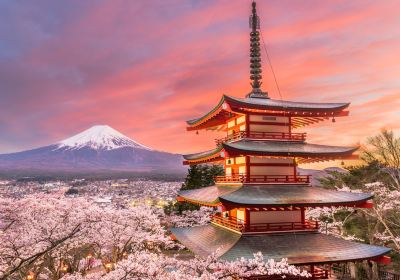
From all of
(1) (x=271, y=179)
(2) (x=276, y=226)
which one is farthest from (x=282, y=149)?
(2) (x=276, y=226)

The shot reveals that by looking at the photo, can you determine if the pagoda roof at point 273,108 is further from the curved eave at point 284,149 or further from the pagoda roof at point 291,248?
the pagoda roof at point 291,248

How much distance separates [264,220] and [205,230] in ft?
15.6

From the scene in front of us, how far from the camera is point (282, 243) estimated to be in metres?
17.2

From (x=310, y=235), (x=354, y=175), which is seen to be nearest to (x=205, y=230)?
(x=310, y=235)

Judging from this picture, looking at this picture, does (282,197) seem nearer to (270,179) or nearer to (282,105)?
(270,179)

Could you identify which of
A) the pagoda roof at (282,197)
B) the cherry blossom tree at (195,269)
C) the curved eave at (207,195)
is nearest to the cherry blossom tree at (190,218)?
the curved eave at (207,195)

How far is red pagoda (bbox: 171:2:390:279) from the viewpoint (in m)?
16.8

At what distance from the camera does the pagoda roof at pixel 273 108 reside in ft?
61.9

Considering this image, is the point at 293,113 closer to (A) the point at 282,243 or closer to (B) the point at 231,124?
(B) the point at 231,124

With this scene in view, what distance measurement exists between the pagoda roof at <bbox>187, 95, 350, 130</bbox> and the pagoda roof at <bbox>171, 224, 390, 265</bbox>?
630 cm

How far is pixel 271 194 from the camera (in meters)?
18.1

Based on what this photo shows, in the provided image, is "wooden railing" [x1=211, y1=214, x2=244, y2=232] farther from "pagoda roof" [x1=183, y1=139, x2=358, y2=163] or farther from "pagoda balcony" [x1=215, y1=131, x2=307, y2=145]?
"pagoda balcony" [x1=215, y1=131, x2=307, y2=145]

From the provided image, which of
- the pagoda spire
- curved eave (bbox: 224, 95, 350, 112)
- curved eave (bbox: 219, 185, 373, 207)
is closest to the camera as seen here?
curved eave (bbox: 219, 185, 373, 207)

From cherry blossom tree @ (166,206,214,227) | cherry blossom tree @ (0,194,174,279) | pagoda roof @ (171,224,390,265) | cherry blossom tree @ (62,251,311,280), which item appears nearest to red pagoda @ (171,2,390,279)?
pagoda roof @ (171,224,390,265)
